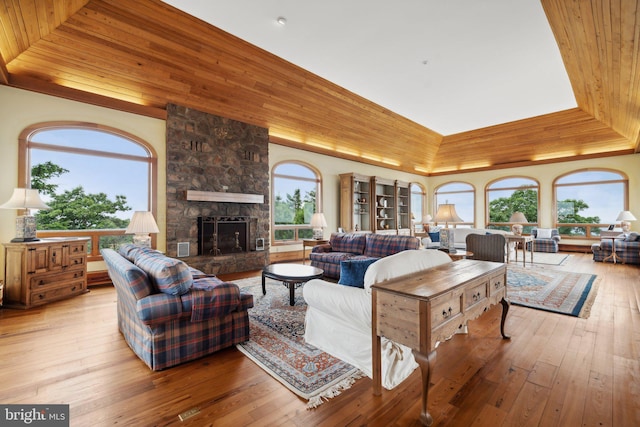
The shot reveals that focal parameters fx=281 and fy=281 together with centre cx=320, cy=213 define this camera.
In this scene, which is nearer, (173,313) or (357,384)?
(357,384)

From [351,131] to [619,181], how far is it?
806 centimetres

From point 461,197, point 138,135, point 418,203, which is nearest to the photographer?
point 138,135

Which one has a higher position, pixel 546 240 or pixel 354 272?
pixel 354 272

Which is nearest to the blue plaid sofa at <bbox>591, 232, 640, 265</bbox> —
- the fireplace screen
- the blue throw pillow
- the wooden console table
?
the wooden console table

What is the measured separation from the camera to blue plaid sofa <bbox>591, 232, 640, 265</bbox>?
252 inches

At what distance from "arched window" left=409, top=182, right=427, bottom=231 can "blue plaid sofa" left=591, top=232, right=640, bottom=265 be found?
17.5ft

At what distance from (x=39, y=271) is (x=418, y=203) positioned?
1125 centimetres

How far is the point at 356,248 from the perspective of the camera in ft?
17.3

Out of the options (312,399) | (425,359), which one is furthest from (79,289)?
(425,359)

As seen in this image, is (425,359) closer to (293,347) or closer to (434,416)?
(434,416)

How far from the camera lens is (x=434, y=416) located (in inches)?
65.4

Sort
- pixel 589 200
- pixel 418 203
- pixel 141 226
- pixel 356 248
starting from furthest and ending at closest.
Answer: pixel 418 203 → pixel 589 200 → pixel 356 248 → pixel 141 226

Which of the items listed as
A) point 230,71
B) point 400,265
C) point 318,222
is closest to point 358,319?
point 400,265

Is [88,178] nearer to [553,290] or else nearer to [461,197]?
[553,290]
